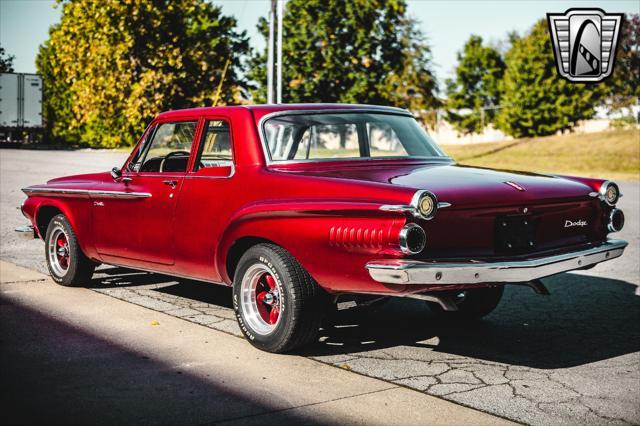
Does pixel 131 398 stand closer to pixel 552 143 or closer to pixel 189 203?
pixel 189 203

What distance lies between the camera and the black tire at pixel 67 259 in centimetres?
736

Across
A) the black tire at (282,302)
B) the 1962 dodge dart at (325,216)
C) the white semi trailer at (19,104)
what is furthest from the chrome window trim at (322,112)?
the white semi trailer at (19,104)

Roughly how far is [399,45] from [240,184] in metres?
47.1

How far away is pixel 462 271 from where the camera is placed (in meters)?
4.60

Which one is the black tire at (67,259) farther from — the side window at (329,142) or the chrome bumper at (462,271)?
the chrome bumper at (462,271)

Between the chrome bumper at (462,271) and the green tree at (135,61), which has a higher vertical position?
the green tree at (135,61)

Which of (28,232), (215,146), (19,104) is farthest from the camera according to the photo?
(19,104)

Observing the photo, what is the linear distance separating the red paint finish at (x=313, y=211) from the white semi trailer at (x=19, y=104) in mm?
44960

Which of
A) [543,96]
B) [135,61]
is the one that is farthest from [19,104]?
[543,96]

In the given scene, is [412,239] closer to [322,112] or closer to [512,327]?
[322,112]

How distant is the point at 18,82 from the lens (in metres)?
48.6

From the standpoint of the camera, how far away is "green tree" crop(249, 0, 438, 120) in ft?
160

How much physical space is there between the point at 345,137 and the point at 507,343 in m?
1.89

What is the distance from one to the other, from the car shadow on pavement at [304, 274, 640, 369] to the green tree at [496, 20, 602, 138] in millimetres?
47730
